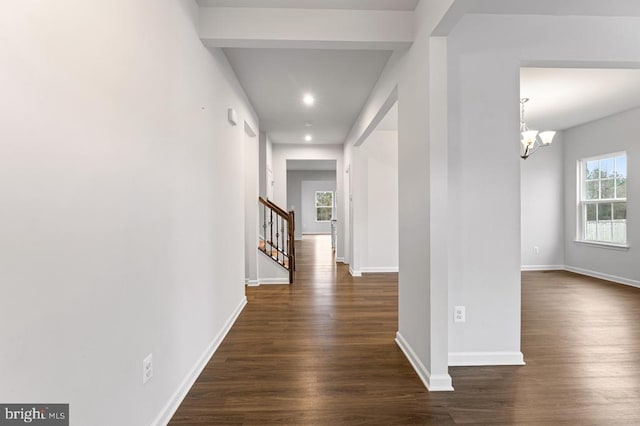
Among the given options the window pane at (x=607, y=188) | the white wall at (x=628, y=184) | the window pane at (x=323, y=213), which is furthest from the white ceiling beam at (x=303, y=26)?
the window pane at (x=323, y=213)

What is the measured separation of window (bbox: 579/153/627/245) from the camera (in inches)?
197

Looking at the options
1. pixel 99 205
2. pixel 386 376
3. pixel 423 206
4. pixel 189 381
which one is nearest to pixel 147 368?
pixel 189 381

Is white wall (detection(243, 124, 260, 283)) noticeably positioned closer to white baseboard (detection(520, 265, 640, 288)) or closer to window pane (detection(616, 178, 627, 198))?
white baseboard (detection(520, 265, 640, 288))

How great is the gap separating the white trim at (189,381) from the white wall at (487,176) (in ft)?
6.09

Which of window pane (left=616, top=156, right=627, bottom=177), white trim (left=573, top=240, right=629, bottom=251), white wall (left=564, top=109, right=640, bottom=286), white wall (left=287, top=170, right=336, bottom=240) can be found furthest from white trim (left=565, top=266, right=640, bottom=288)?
white wall (left=287, top=170, right=336, bottom=240)

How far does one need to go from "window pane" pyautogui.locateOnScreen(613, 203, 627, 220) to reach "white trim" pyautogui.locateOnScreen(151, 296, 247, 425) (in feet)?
20.8

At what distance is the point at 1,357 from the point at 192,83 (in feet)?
5.88

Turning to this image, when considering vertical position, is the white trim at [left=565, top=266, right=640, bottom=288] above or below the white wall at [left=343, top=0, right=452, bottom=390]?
below

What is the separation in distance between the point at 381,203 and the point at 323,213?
8558 millimetres

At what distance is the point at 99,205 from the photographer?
45.4 inches

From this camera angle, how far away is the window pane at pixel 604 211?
17.2 ft

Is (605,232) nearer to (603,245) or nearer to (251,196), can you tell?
(603,245)

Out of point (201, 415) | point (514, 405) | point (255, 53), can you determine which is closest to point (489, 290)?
point (514, 405)

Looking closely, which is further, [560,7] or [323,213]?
[323,213]
